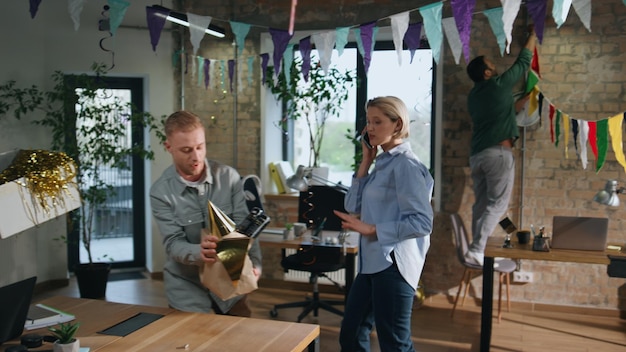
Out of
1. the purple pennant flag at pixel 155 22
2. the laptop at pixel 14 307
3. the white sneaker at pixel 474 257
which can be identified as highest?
the purple pennant flag at pixel 155 22

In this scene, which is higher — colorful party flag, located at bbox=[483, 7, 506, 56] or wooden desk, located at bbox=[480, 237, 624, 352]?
colorful party flag, located at bbox=[483, 7, 506, 56]

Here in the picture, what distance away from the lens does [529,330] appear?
17.4ft

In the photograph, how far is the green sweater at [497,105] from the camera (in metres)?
5.37

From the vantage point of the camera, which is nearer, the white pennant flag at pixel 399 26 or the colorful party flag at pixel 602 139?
the white pennant flag at pixel 399 26

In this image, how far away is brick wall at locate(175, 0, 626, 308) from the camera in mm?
5535

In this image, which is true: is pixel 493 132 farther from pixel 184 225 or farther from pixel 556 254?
pixel 184 225

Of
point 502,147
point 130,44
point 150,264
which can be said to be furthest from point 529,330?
point 130,44

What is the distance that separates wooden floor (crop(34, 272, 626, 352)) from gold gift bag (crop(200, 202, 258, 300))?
2.56 meters

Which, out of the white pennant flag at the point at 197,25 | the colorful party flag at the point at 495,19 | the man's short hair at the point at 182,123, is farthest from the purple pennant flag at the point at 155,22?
the colorful party flag at the point at 495,19

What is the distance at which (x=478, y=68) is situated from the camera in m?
5.46

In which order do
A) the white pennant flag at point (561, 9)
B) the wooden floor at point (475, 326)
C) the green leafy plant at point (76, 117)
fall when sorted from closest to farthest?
the white pennant flag at point (561, 9) < the wooden floor at point (475, 326) < the green leafy plant at point (76, 117)

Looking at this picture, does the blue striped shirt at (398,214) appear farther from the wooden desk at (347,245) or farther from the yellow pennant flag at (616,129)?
the yellow pennant flag at (616,129)

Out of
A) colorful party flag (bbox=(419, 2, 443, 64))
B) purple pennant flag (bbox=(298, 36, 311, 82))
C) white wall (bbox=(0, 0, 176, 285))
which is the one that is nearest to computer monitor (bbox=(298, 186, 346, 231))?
purple pennant flag (bbox=(298, 36, 311, 82))

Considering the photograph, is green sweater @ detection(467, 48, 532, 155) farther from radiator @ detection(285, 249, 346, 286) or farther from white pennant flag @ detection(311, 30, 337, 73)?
radiator @ detection(285, 249, 346, 286)
